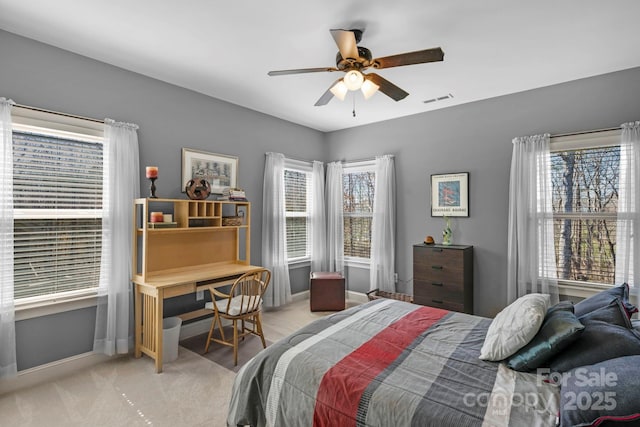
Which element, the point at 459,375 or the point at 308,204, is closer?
the point at 459,375

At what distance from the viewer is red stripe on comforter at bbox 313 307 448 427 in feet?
4.79

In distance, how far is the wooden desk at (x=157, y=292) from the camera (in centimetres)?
282

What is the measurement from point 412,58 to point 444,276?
8.53 feet

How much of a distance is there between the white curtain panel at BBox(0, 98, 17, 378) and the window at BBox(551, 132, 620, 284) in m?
4.98

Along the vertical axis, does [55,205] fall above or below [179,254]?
above

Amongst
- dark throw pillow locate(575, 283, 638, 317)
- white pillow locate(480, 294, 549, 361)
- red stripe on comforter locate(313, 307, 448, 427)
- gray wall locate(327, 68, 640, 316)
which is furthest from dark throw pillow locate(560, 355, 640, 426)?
gray wall locate(327, 68, 640, 316)

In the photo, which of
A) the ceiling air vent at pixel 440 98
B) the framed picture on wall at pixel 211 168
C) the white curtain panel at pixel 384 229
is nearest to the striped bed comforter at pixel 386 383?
the framed picture on wall at pixel 211 168

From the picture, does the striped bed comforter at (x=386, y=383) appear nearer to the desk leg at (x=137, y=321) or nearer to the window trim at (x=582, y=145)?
the desk leg at (x=137, y=321)

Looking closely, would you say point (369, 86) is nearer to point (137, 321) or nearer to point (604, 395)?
point (604, 395)

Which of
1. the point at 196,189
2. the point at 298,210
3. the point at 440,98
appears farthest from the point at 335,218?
the point at 196,189

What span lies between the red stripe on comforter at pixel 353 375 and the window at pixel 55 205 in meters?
2.54

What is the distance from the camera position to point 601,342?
1.47m

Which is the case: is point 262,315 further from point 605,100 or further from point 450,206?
point 605,100

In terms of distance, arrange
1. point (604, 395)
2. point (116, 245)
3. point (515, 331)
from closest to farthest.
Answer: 1. point (604, 395)
2. point (515, 331)
3. point (116, 245)
